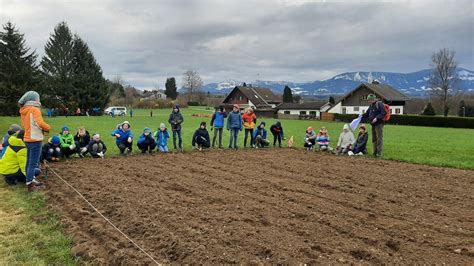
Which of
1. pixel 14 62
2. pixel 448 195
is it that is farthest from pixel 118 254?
pixel 14 62

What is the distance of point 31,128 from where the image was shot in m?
7.42

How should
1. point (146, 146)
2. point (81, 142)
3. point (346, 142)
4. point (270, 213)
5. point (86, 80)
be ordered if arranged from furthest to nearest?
point (86, 80) → point (346, 142) → point (146, 146) → point (81, 142) → point (270, 213)

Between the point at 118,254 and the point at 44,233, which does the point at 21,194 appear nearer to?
the point at 44,233

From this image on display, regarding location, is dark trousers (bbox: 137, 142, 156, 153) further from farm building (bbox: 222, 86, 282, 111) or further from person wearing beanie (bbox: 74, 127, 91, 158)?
farm building (bbox: 222, 86, 282, 111)

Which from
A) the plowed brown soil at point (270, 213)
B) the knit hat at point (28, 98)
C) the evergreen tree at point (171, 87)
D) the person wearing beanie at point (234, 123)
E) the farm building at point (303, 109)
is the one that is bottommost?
the plowed brown soil at point (270, 213)

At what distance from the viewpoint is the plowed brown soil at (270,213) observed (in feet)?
14.6

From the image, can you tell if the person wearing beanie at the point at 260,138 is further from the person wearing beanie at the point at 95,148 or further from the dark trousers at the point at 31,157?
the dark trousers at the point at 31,157

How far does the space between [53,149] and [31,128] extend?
153 inches

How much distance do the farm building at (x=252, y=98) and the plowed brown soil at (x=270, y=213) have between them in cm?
6675

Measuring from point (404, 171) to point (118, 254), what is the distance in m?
7.98

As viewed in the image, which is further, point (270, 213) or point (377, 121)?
point (377, 121)

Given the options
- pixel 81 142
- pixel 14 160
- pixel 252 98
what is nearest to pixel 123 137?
pixel 81 142

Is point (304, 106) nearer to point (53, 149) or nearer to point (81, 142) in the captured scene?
point (81, 142)

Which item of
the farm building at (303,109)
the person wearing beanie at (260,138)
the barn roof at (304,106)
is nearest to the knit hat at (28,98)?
the person wearing beanie at (260,138)
